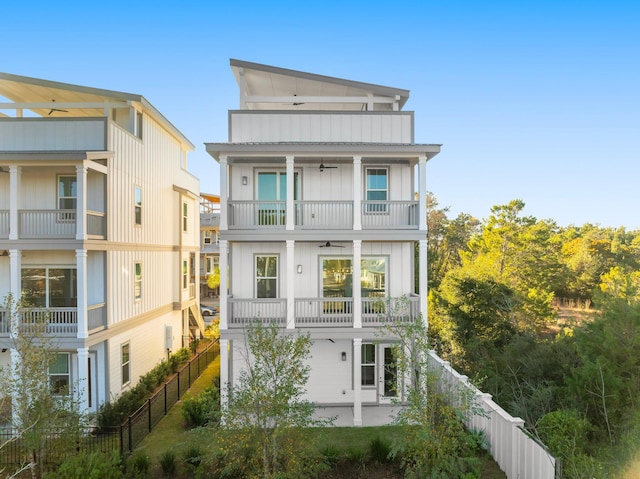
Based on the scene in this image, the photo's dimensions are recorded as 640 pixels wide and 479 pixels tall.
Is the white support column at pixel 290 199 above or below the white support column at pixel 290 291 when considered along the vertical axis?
above

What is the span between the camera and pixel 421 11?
20.8 m

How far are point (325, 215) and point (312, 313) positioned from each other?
3.30m

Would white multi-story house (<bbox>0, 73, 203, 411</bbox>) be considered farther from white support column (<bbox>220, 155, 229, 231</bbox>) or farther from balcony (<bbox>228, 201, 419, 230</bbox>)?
balcony (<bbox>228, 201, 419, 230</bbox>)

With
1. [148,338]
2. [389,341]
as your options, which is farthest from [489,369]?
[148,338]

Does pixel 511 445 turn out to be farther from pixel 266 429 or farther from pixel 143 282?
pixel 143 282

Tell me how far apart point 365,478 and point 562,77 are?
2603 centimetres

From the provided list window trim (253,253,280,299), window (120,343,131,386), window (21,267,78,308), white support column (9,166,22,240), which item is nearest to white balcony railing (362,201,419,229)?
window trim (253,253,280,299)

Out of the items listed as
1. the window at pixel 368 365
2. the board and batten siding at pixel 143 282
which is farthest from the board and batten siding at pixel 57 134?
the window at pixel 368 365

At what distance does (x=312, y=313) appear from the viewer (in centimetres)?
1262

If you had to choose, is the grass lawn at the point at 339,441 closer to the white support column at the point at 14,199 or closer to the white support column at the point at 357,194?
the white support column at the point at 357,194

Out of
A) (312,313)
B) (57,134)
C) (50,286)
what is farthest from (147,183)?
(312,313)

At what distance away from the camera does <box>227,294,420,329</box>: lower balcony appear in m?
11.9

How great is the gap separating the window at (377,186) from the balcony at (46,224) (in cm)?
914

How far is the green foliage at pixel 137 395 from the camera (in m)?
11.6
